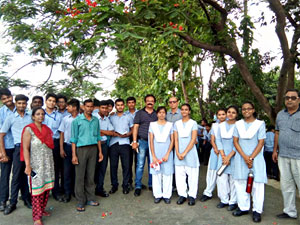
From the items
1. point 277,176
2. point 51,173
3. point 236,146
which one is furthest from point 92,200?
point 277,176

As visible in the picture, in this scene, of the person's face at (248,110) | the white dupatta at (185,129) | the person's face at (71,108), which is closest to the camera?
the person's face at (248,110)

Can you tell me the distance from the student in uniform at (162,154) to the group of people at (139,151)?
2 centimetres

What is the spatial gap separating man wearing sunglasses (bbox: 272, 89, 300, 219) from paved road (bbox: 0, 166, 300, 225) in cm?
28

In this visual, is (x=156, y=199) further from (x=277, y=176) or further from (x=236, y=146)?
(x=277, y=176)

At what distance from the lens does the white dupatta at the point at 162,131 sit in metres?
4.50

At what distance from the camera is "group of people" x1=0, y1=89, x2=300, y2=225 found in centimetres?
369

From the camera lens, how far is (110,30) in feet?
11.7

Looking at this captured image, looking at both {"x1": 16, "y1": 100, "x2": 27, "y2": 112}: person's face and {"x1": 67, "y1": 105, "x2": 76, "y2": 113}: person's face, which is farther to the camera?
{"x1": 67, "y1": 105, "x2": 76, "y2": 113}: person's face

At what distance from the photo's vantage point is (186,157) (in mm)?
4406

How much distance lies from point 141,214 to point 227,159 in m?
1.59

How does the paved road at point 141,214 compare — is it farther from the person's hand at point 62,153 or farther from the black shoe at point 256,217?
the person's hand at point 62,153

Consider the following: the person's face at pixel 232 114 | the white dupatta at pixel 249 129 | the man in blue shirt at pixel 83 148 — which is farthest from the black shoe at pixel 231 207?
the man in blue shirt at pixel 83 148

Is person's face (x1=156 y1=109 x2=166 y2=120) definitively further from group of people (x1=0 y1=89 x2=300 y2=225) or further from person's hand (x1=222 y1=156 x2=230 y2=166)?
person's hand (x1=222 y1=156 x2=230 y2=166)

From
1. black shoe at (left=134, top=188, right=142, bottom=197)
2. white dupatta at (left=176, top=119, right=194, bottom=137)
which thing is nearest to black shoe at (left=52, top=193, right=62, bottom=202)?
black shoe at (left=134, top=188, right=142, bottom=197)
